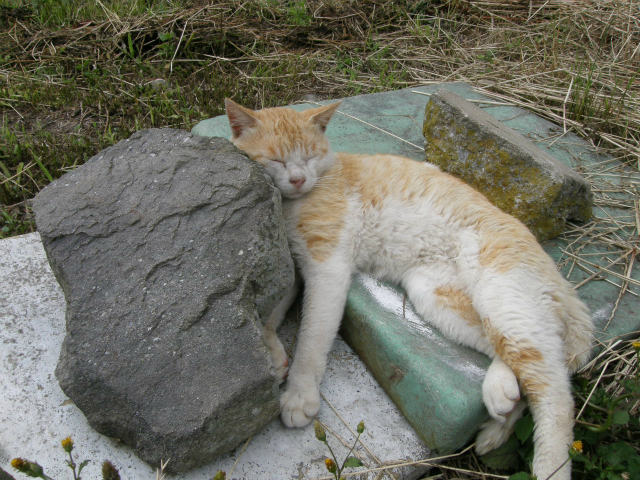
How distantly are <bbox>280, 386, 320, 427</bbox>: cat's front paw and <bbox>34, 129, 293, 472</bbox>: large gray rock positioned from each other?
0.12 meters

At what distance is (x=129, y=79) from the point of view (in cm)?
477

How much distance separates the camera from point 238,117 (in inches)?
105

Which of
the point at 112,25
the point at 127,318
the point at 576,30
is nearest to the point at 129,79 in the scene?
the point at 112,25

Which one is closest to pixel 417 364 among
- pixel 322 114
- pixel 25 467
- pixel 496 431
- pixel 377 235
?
pixel 496 431

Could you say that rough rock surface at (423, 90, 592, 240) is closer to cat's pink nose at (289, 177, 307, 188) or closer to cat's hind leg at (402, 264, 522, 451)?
cat's hind leg at (402, 264, 522, 451)

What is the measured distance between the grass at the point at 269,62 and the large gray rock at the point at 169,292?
4.95ft

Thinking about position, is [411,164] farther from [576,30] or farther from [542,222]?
[576,30]

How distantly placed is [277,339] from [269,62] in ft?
11.7

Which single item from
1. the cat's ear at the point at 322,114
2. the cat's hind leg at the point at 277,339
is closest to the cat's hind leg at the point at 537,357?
the cat's hind leg at the point at 277,339

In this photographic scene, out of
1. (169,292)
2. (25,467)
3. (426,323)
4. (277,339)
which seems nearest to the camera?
(25,467)

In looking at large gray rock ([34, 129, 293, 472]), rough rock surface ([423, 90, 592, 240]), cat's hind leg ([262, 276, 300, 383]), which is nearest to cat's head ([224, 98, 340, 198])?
large gray rock ([34, 129, 293, 472])

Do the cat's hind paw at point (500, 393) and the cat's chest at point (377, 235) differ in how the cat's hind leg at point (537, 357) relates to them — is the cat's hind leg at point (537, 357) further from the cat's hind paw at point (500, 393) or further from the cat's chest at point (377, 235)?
the cat's chest at point (377, 235)

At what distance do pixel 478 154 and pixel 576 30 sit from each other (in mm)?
3639

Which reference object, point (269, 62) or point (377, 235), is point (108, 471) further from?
point (269, 62)
